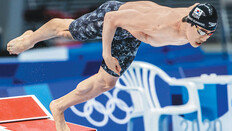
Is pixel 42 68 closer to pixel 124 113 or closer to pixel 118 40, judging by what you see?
pixel 124 113

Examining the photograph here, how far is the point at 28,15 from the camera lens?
350 inches

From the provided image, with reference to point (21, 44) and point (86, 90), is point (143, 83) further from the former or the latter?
point (21, 44)

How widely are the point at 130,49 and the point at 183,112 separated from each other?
959 mm

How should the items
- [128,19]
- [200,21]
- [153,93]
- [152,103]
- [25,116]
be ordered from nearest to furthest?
→ [200,21]
[128,19]
[25,116]
[153,93]
[152,103]

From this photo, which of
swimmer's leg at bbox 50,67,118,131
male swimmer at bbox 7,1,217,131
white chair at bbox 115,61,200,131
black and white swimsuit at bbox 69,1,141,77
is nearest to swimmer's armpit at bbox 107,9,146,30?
male swimmer at bbox 7,1,217,131

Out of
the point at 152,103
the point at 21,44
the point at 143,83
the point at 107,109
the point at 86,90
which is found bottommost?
the point at 107,109

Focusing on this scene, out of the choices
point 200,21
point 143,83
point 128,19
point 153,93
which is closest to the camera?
point 200,21

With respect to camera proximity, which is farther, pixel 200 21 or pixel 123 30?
pixel 123 30

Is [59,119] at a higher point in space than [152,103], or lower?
higher

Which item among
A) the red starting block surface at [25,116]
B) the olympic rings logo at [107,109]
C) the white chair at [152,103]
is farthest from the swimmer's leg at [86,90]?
the olympic rings logo at [107,109]

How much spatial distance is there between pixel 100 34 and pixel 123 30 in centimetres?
20

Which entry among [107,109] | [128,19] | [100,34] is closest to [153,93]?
[107,109]

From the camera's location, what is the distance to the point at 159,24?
2.36 metres

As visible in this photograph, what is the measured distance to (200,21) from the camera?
2.31 m
